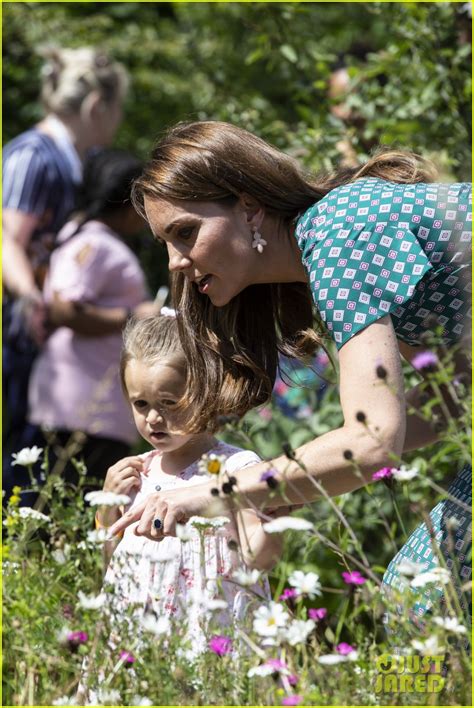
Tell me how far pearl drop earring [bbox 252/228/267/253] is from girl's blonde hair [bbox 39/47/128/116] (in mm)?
2453

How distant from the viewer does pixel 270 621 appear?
1809 millimetres

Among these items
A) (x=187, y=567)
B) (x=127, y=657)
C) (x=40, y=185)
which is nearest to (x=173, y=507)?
(x=127, y=657)

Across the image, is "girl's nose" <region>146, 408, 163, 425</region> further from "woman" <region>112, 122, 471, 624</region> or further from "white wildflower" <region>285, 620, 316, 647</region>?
"white wildflower" <region>285, 620, 316, 647</region>

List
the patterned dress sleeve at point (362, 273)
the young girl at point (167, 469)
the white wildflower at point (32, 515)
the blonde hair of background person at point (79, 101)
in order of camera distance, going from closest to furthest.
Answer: the patterned dress sleeve at point (362, 273) < the white wildflower at point (32, 515) < the young girl at point (167, 469) < the blonde hair of background person at point (79, 101)

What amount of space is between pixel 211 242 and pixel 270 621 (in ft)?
2.83

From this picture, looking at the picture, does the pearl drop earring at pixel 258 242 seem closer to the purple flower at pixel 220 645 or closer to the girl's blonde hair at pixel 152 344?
the girl's blonde hair at pixel 152 344

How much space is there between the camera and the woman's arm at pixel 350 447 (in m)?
1.97

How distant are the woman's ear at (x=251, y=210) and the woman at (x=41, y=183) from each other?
1935 mm

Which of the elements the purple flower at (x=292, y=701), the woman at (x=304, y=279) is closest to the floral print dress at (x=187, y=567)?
the woman at (x=304, y=279)

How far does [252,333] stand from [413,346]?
1.27 ft

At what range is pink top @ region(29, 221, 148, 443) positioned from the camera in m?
4.17

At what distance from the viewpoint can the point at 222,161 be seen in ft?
7.80

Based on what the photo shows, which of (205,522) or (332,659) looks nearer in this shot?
(332,659)

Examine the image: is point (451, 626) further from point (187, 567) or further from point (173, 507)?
point (187, 567)
